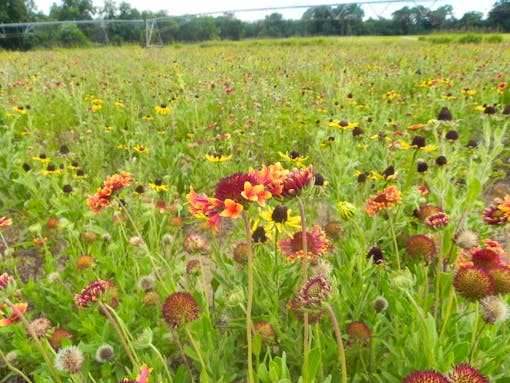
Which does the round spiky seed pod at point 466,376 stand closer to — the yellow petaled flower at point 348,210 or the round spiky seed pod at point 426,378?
the round spiky seed pod at point 426,378

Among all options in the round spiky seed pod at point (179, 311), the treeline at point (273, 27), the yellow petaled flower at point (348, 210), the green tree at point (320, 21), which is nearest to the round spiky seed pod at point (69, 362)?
the round spiky seed pod at point (179, 311)

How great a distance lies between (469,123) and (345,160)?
217cm

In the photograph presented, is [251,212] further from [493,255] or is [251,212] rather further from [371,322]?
[493,255]

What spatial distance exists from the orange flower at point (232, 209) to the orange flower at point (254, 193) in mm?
26

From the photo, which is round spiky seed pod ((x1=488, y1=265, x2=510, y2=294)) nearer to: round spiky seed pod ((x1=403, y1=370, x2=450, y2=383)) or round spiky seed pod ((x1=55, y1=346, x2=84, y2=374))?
round spiky seed pod ((x1=403, y1=370, x2=450, y2=383))

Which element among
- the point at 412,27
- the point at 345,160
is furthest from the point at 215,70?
the point at 412,27

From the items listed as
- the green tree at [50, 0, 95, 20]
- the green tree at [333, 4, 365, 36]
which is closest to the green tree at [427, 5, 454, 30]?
the green tree at [333, 4, 365, 36]

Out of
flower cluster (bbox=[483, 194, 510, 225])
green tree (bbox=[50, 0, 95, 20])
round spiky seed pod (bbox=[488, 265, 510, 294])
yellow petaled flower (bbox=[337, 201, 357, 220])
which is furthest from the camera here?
green tree (bbox=[50, 0, 95, 20])

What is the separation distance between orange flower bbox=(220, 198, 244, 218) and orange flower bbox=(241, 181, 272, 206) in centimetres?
3

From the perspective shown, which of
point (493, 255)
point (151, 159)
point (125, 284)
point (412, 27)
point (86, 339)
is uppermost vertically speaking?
point (412, 27)

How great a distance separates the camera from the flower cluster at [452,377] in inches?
28.4

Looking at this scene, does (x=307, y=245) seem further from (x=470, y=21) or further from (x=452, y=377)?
(x=470, y=21)

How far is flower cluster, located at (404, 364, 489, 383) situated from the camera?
0.72 metres

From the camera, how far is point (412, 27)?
22125 millimetres
